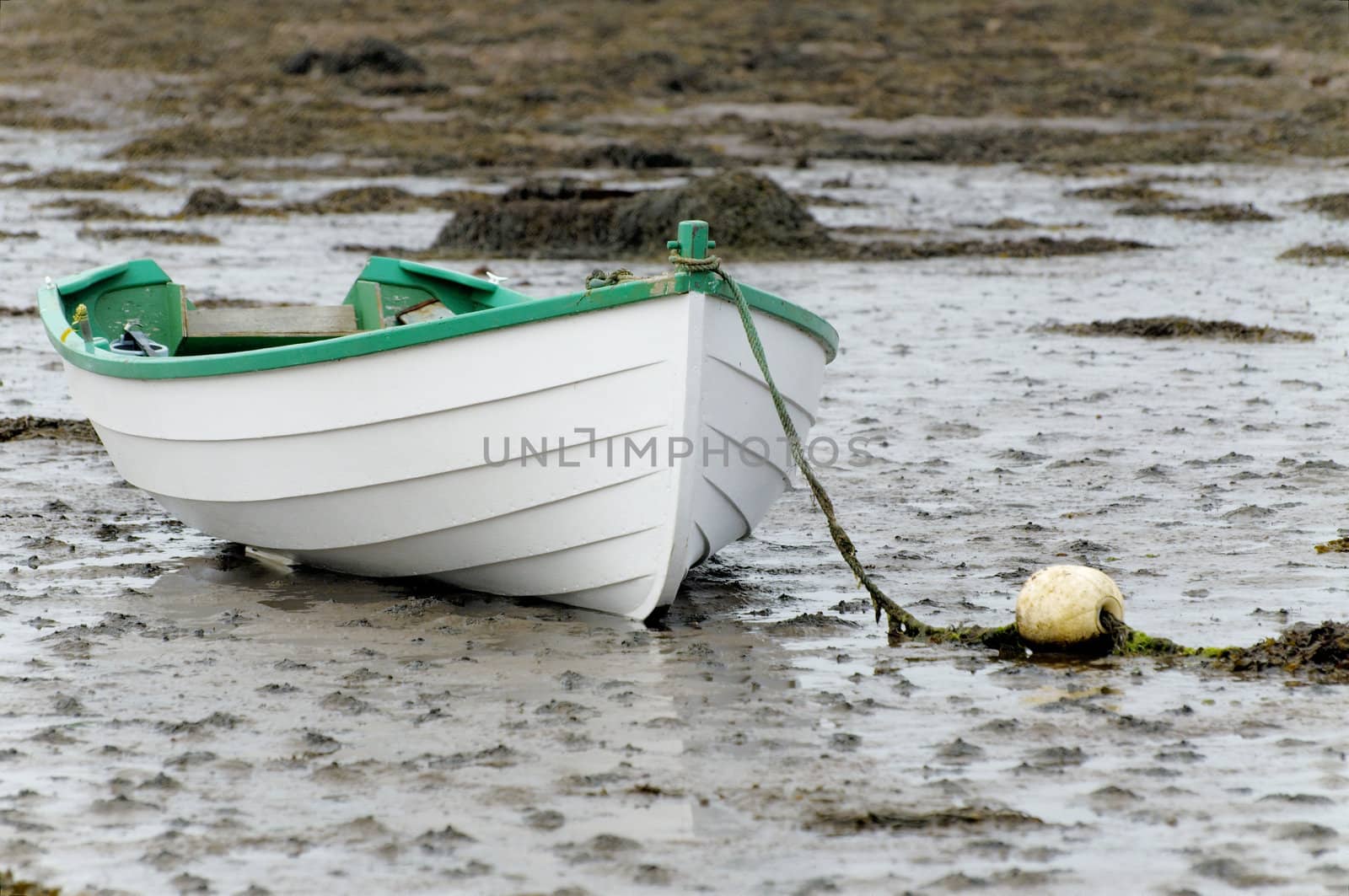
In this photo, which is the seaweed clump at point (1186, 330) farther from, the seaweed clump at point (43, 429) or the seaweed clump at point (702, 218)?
the seaweed clump at point (43, 429)

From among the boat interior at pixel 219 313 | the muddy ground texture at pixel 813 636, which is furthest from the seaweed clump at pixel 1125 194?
the boat interior at pixel 219 313

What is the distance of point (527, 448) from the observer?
6637 millimetres

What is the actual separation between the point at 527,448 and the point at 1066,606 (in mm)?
2034

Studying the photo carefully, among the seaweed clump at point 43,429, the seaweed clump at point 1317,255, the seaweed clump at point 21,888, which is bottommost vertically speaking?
the seaweed clump at point 21,888

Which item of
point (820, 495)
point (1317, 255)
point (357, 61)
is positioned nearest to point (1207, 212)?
point (1317, 255)

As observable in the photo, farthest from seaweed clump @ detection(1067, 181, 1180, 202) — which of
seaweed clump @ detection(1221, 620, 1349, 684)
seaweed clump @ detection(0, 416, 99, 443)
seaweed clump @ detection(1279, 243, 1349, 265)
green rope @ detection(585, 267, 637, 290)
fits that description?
green rope @ detection(585, 267, 637, 290)

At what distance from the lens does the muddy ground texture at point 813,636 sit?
483 cm

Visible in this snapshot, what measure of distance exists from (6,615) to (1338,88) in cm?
3447

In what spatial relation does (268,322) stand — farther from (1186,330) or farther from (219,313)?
(1186,330)

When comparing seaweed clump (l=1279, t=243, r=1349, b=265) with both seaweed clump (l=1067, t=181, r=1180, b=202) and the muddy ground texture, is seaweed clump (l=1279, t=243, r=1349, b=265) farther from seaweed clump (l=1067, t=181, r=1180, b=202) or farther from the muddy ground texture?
seaweed clump (l=1067, t=181, r=1180, b=202)

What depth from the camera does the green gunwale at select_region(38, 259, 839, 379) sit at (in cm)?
632

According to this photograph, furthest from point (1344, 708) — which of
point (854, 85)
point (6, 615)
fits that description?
point (854, 85)

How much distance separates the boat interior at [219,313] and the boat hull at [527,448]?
5.83 ft

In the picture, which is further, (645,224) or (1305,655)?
(645,224)
